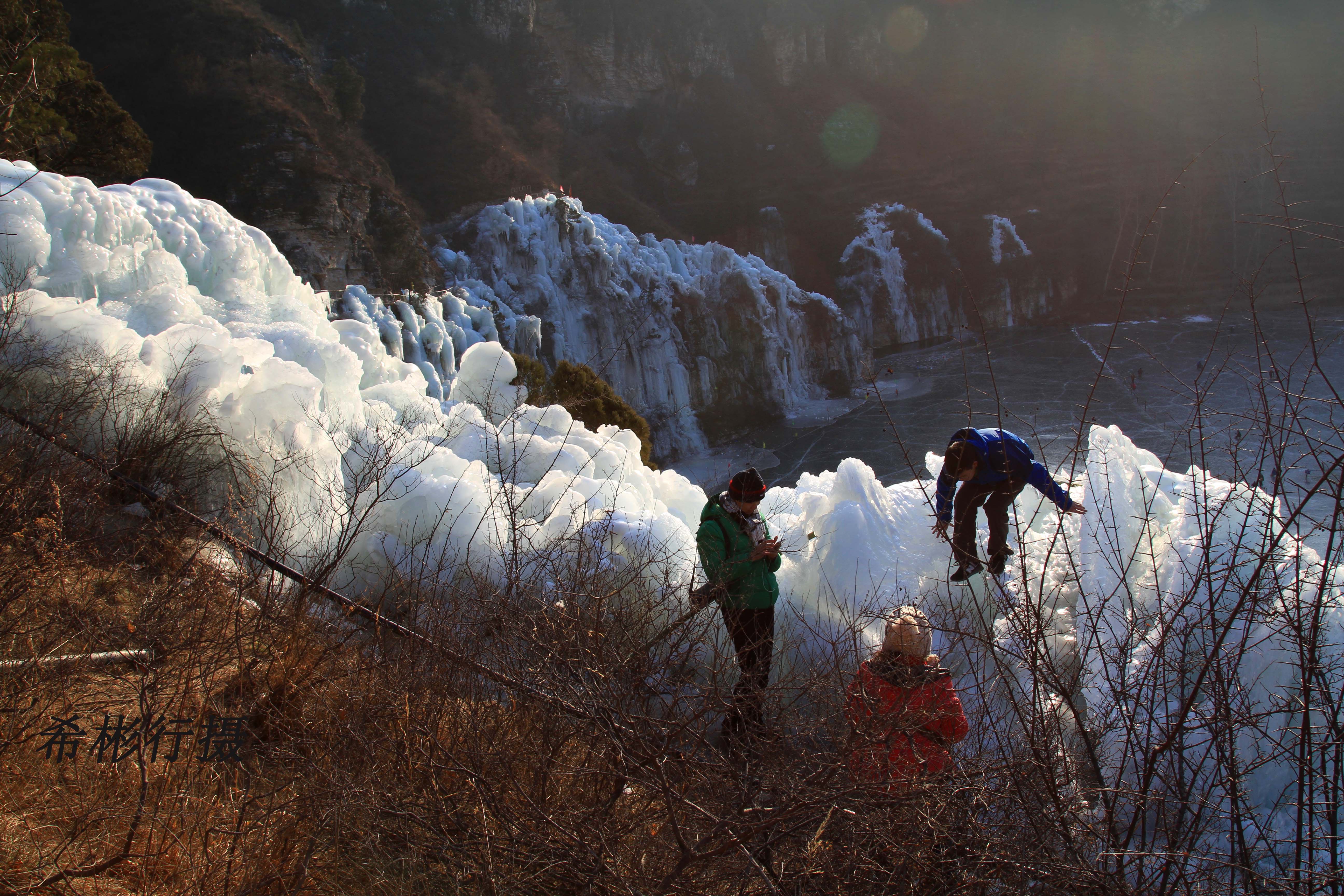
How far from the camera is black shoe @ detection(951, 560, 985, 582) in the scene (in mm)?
2352

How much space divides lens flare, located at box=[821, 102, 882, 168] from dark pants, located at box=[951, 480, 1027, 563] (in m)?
39.0

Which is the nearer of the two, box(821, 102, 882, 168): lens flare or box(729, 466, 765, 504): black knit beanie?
box(729, 466, 765, 504): black knit beanie

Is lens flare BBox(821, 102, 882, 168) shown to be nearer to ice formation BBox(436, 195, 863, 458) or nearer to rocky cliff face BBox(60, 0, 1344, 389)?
rocky cliff face BBox(60, 0, 1344, 389)

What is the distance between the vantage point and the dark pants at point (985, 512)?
110 inches

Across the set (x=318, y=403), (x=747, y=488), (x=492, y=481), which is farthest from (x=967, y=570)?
(x=318, y=403)

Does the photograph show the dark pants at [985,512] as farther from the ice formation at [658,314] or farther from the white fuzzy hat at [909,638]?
the ice formation at [658,314]

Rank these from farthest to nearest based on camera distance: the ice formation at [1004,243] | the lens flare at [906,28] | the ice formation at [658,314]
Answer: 1. the lens flare at [906,28]
2. the ice formation at [1004,243]
3. the ice formation at [658,314]

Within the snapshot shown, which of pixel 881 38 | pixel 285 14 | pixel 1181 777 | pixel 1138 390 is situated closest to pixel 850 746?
pixel 1181 777

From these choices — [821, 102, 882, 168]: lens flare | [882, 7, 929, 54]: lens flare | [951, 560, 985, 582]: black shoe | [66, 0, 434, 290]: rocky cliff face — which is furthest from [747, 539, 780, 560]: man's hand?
[882, 7, 929, 54]: lens flare

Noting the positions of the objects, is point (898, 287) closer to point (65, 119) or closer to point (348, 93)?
point (348, 93)

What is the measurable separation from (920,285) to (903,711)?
25953 millimetres

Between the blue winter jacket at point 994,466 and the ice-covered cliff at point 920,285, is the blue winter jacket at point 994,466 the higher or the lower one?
the lower one

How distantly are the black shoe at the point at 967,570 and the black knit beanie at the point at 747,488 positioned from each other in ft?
2.32

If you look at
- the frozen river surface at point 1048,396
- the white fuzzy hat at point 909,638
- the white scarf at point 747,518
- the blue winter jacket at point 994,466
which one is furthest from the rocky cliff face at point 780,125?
the white fuzzy hat at point 909,638
